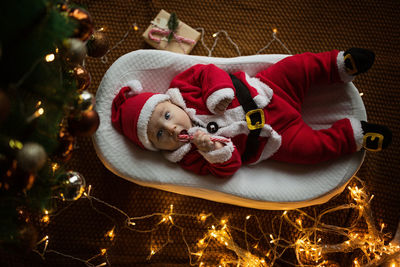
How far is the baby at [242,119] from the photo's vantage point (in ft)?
3.72

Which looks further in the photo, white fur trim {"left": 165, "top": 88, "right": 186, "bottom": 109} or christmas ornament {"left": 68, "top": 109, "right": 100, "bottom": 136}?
white fur trim {"left": 165, "top": 88, "right": 186, "bottom": 109}

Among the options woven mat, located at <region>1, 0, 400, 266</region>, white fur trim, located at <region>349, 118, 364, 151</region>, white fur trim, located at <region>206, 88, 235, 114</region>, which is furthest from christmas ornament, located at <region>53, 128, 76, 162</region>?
white fur trim, located at <region>349, 118, 364, 151</region>

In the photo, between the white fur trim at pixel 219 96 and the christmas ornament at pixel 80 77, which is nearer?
the christmas ornament at pixel 80 77

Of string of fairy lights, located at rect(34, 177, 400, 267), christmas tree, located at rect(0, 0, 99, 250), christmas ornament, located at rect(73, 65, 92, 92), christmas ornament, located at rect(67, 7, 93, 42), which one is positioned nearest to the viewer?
christmas tree, located at rect(0, 0, 99, 250)

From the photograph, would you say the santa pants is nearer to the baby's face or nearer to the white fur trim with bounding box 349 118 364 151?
the white fur trim with bounding box 349 118 364 151

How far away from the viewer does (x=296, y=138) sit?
120 cm

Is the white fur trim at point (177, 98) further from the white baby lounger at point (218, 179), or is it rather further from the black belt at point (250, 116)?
the black belt at point (250, 116)

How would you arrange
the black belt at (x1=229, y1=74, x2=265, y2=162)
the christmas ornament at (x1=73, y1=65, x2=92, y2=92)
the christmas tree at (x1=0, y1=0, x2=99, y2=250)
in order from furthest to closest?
the black belt at (x1=229, y1=74, x2=265, y2=162) → the christmas ornament at (x1=73, y1=65, x2=92, y2=92) → the christmas tree at (x1=0, y1=0, x2=99, y2=250)

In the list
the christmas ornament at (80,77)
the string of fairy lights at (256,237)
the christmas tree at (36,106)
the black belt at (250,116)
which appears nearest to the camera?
the christmas tree at (36,106)

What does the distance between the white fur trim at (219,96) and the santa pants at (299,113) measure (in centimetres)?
17

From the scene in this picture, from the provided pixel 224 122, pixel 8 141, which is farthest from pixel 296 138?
pixel 8 141

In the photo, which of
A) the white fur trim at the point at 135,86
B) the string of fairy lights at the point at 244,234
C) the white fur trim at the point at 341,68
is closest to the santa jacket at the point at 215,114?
the white fur trim at the point at 135,86

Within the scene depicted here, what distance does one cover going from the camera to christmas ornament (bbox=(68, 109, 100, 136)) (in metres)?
0.80

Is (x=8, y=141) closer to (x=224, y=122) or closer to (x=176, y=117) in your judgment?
(x=176, y=117)
